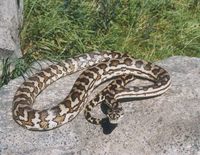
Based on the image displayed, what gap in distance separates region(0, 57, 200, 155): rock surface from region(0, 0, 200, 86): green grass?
1.53 meters

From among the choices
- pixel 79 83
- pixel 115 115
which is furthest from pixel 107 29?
pixel 115 115

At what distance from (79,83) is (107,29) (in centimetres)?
200

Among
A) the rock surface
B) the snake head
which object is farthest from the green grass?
the snake head

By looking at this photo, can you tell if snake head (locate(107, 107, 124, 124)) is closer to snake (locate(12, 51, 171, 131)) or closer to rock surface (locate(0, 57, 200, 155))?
rock surface (locate(0, 57, 200, 155))

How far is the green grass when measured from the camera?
27.3ft

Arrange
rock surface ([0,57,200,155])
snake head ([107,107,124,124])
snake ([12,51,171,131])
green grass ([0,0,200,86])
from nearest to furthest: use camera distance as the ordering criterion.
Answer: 1. rock surface ([0,57,200,155])
2. snake head ([107,107,124,124])
3. snake ([12,51,171,131])
4. green grass ([0,0,200,86])

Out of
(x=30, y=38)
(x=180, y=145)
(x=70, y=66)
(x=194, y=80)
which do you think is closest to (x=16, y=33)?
(x=30, y=38)

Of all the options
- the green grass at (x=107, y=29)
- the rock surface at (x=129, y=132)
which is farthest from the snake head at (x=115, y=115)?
the green grass at (x=107, y=29)

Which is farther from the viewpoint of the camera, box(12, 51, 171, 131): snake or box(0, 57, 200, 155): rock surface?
box(12, 51, 171, 131): snake

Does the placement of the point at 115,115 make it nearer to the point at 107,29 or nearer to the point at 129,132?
the point at 129,132

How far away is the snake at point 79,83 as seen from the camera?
20.8ft

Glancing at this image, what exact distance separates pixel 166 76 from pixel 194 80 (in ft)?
1.32

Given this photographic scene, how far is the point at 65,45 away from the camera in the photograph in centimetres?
839

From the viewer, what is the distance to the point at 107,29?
8.74 m
